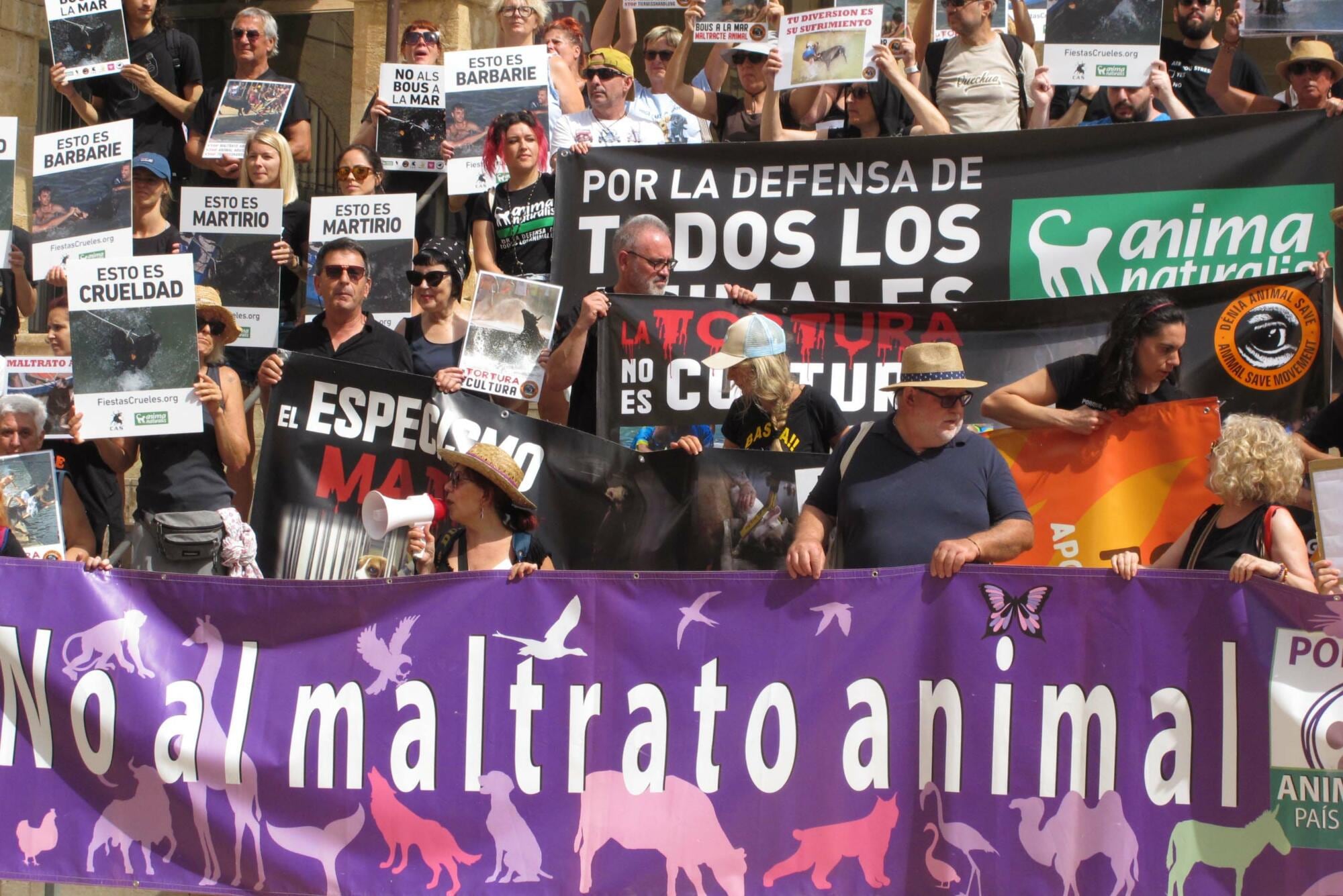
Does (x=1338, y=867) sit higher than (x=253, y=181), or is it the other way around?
(x=253, y=181)

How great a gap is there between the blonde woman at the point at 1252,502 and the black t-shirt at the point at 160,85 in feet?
21.5

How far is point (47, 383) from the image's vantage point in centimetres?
782

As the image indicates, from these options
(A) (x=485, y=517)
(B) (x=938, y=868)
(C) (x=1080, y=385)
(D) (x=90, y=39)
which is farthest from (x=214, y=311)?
(B) (x=938, y=868)

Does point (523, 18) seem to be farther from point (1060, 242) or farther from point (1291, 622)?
point (1291, 622)

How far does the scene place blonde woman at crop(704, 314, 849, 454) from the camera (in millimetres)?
6367

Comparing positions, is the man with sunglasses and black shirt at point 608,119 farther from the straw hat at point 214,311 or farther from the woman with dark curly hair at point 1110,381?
the woman with dark curly hair at point 1110,381

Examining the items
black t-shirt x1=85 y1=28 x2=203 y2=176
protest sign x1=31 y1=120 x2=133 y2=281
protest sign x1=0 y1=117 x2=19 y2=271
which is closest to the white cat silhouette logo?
protest sign x1=31 y1=120 x2=133 y2=281

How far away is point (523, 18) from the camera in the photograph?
30.1 ft

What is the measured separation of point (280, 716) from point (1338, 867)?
122 inches

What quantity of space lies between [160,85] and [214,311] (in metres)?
3.42

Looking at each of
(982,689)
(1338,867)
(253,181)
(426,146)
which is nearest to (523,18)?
(426,146)

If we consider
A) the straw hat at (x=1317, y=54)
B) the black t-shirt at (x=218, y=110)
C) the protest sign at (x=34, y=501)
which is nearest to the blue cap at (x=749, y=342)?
the protest sign at (x=34, y=501)

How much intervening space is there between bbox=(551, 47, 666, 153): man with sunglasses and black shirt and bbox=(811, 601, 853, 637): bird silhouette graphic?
4.06 meters

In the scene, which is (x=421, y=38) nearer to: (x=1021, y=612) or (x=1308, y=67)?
(x=1308, y=67)
